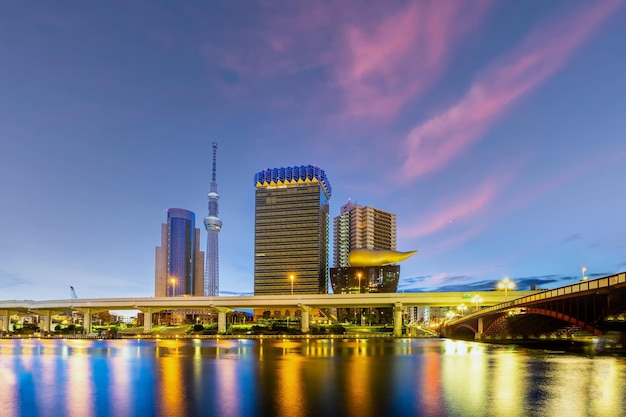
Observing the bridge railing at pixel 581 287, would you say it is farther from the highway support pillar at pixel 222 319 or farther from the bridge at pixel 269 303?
the highway support pillar at pixel 222 319

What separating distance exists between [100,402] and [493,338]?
288ft

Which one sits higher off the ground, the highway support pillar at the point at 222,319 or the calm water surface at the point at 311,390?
the calm water surface at the point at 311,390

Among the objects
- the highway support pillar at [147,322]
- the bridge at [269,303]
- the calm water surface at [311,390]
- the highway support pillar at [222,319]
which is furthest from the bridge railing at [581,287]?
the highway support pillar at [147,322]

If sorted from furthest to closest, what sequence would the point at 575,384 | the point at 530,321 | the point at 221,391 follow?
the point at 530,321
the point at 575,384
the point at 221,391

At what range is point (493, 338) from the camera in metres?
94.1

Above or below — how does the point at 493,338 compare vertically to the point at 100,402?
below

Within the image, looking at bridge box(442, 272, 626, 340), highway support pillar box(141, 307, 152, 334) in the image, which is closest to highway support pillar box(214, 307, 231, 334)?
highway support pillar box(141, 307, 152, 334)

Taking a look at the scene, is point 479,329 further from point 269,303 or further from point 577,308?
point 269,303

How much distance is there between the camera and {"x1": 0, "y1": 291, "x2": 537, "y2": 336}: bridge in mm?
114062

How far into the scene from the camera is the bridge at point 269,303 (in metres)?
114

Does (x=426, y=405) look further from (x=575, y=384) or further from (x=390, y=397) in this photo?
(x=575, y=384)

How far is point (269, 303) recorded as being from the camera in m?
127

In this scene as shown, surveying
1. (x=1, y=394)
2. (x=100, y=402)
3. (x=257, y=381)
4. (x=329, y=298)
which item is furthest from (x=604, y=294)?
(x=329, y=298)

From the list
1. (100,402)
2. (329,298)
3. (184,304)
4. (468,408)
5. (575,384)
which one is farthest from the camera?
(184,304)
